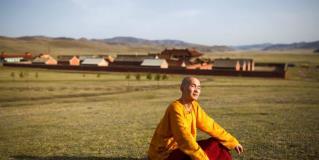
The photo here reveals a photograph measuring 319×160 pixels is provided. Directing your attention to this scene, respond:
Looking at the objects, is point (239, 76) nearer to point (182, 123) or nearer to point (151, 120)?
point (151, 120)

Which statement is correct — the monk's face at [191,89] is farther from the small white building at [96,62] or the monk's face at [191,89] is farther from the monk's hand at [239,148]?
the small white building at [96,62]

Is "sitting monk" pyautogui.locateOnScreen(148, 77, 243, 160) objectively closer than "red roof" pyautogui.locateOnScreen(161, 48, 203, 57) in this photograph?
Yes

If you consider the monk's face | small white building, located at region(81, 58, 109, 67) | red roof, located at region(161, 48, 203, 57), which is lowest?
small white building, located at region(81, 58, 109, 67)

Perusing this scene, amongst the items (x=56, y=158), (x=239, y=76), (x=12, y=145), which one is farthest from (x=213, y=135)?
(x=239, y=76)

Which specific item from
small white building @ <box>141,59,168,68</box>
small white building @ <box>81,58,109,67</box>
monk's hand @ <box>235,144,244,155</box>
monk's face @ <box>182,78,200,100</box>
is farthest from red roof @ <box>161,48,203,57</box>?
monk's face @ <box>182,78,200,100</box>

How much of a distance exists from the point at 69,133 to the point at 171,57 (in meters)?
67.2

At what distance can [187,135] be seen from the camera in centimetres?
504

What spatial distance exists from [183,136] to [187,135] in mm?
64

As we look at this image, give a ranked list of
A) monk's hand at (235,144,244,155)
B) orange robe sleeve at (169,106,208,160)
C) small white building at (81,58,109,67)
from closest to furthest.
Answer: orange robe sleeve at (169,106,208,160), monk's hand at (235,144,244,155), small white building at (81,58,109,67)

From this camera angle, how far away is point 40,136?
11102 mm

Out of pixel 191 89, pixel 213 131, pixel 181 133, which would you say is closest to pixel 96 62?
pixel 213 131

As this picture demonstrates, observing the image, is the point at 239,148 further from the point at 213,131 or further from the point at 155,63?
the point at 155,63

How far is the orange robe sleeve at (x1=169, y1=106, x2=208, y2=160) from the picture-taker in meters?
4.98

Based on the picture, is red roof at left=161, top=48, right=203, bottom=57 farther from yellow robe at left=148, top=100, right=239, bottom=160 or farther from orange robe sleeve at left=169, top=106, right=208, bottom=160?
orange robe sleeve at left=169, top=106, right=208, bottom=160
